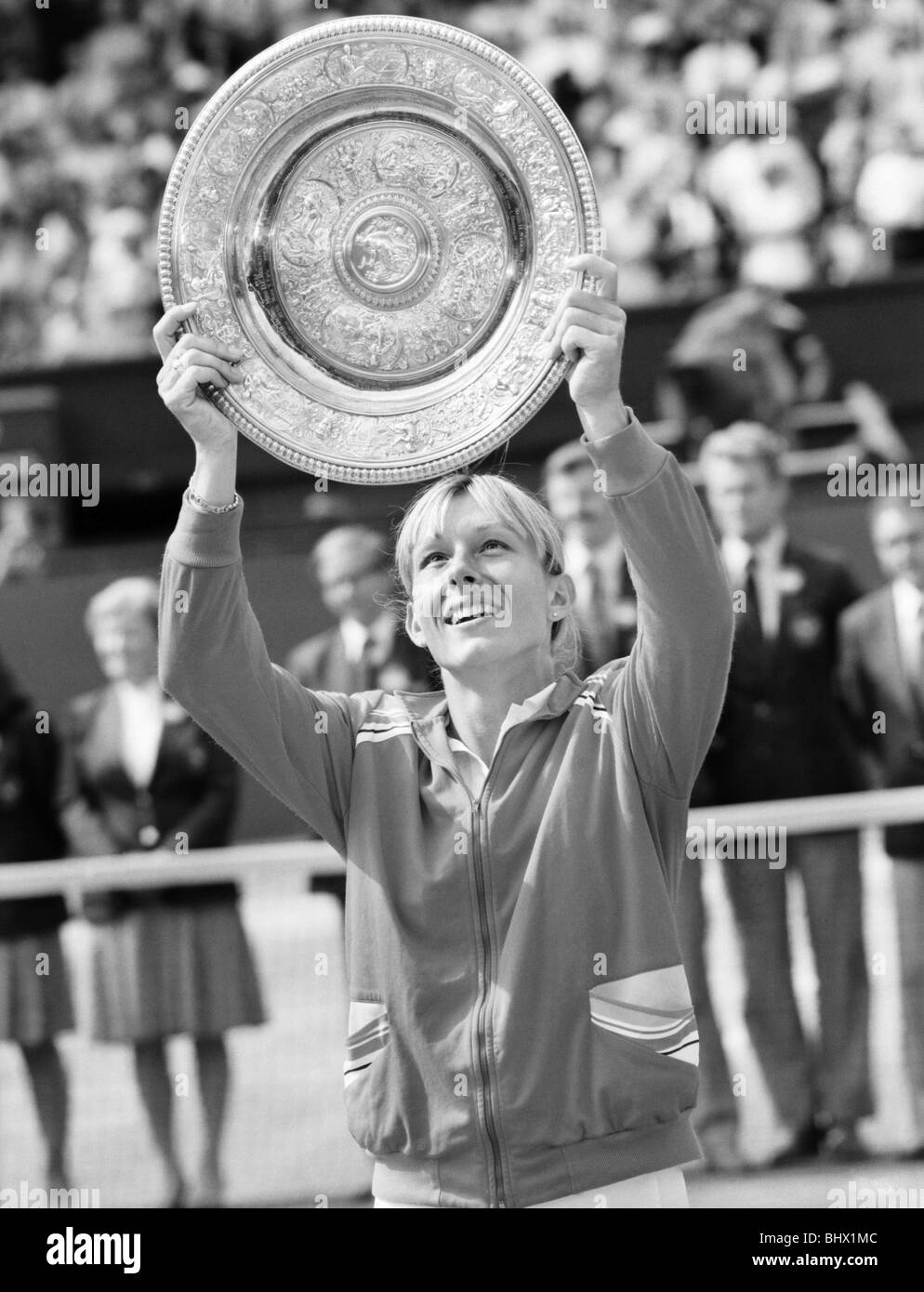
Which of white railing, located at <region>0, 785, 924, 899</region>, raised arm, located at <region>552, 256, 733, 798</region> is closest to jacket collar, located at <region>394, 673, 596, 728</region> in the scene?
raised arm, located at <region>552, 256, 733, 798</region>

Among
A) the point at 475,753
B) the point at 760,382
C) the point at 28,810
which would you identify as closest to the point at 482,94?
the point at 475,753

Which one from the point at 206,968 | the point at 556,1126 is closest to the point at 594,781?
the point at 556,1126

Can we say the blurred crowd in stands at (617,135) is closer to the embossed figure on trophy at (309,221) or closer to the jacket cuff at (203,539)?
the embossed figure on trophy at (309,221)

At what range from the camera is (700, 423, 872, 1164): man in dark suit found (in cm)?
429

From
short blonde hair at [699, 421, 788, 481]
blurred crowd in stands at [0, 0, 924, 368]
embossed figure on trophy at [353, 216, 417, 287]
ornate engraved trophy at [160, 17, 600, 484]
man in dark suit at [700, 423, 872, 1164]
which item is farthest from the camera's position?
blurred crowd in stands at [0, 0, 924, 368]

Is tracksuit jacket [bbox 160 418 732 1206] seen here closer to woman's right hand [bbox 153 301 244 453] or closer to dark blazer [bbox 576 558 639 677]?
woman's right hand [bbox 153 301 244 453]

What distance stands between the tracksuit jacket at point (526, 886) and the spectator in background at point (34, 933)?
2.38 meters

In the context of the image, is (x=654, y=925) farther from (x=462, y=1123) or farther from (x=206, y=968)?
(x=206, y=968)

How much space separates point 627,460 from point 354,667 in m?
2.79

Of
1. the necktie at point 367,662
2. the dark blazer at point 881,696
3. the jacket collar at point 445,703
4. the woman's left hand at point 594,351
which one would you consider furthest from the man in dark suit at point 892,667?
the woman's left hand at point 594,351

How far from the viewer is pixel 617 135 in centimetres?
737

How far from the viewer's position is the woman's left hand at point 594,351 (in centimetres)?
212

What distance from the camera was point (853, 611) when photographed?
4645 millimetres
